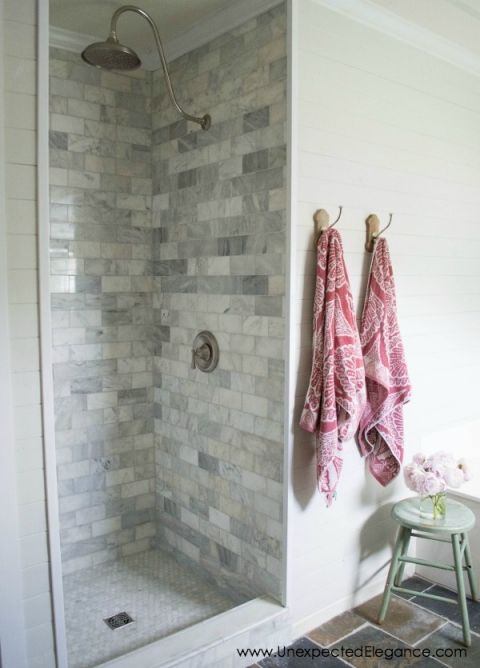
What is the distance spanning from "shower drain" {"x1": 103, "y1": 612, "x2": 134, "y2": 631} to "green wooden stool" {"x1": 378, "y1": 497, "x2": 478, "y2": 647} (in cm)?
104

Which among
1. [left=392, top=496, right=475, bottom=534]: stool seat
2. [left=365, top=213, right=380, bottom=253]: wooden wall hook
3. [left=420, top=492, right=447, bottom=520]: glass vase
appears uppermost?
[left=365, top=213, right=380, bottom=253]: wooden wall hook

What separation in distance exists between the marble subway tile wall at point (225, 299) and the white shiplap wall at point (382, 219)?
0.31 feet

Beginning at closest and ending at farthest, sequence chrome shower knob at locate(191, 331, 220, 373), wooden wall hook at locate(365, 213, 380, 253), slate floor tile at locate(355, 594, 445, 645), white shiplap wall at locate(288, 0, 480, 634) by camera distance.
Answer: white shiplap wall at locate(288, 0, 480, 634)
slate floor tile at locate(355, 594, 445, 645)
wooden wall hook at locate(365, 213, 380, 253)
chrome shower knob at locate(191, 331, 220, 373)

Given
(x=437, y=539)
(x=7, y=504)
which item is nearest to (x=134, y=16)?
(x=7, y=504)

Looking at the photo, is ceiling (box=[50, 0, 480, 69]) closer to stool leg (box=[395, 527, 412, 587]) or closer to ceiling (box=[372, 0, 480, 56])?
ceiling (box=[372, 0, 480, 56])

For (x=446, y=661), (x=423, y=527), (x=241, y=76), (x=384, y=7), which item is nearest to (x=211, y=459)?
(x=423, y=527)

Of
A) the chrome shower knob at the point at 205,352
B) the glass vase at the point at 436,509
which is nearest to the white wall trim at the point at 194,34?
the chrome shower knob at the point at 205,352

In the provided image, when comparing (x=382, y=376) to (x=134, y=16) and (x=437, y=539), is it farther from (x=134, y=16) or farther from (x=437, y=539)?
(x=134, y=16)

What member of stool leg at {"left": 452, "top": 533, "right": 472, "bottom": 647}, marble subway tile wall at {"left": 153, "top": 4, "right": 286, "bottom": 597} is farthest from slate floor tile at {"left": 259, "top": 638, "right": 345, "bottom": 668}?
stool leg at {"left": 452, "top": 533, "right": 472, "bottom": 647}

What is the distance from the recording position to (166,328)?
2.92m

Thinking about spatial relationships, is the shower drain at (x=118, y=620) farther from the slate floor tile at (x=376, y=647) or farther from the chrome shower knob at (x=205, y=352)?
the chrome shower knob at (x=205, y=352)

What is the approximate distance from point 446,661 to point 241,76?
7.80 feet

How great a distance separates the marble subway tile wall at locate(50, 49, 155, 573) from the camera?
2.72 m

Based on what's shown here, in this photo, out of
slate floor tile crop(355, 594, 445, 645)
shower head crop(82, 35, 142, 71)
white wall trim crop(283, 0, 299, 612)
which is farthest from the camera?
slate floor tile crop(355, 594, 445, 645)
